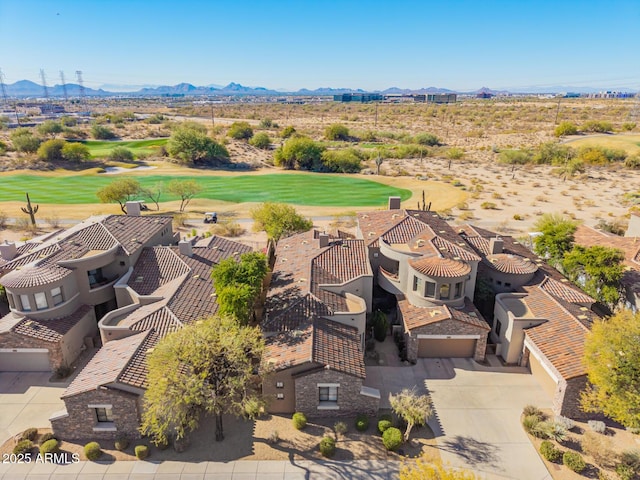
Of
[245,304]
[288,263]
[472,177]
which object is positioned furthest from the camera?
[472,177]

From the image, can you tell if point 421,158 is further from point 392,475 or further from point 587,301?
point 392,475

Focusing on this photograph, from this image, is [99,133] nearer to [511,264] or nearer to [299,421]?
[511,264]

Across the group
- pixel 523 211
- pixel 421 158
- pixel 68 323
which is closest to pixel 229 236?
pixel 68 323

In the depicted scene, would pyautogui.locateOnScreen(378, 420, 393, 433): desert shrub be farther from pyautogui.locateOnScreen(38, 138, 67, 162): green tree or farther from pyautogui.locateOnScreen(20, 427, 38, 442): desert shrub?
pyautogui.locateOnScreen(38, 138, 67, 162): green tree

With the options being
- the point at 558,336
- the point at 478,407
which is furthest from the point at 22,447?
the point at 558,336

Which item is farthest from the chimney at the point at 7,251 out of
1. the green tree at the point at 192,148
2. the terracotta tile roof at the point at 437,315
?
the green tree at the point at 192,148
